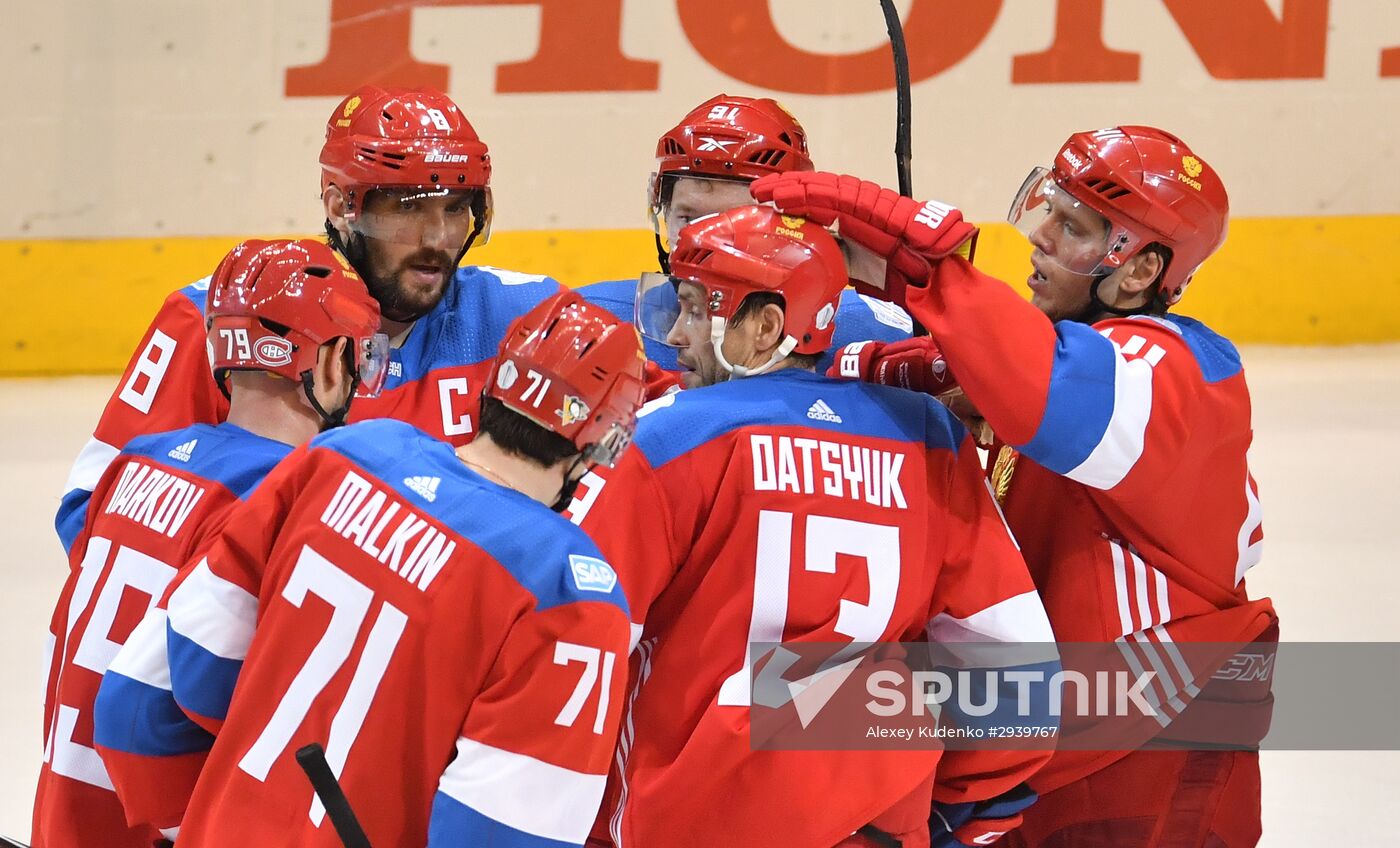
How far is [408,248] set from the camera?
2.92 m

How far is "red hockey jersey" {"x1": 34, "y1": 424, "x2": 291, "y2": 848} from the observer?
7.36 feet

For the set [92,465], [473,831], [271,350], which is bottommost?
[473,831]

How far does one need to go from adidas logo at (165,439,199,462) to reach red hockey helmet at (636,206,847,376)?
2.33 ft

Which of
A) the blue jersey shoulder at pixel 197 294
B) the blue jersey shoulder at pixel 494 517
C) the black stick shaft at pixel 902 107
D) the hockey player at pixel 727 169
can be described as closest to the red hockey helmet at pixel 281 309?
the blue jersey shoulder at pixel 494 517

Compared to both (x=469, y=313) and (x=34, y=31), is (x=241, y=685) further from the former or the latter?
(x=34, y=31)

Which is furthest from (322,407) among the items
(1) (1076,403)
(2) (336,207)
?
(1) (1076,403)

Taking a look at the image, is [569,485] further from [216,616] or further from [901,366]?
[901,366]

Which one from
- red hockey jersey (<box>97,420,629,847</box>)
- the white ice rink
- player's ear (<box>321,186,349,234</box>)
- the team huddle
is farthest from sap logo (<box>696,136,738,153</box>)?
the white ice rink

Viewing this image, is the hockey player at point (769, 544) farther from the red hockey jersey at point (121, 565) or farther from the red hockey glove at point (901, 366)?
the red hockey jersey at point (121, 565)

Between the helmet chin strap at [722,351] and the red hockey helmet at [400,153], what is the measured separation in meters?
0.77

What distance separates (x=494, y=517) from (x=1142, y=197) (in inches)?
48.5

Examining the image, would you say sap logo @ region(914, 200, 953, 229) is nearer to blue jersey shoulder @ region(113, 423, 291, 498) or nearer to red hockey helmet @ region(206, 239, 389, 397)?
red hockey helmet @ region(206, 239, 389, 397)

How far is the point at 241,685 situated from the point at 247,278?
26.2 inches

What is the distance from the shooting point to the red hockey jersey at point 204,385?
2.94m
